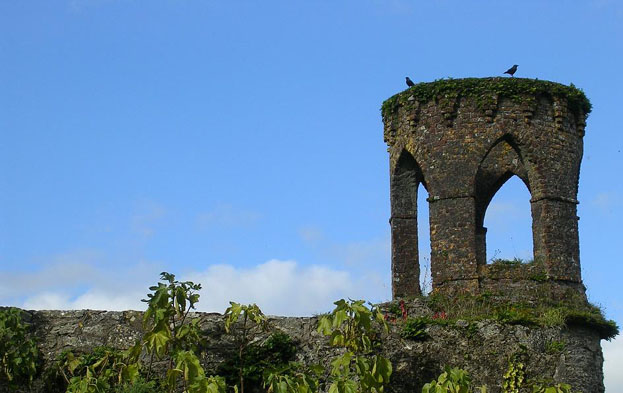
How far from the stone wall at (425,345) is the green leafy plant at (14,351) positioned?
512 mm

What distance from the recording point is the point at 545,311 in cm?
1880

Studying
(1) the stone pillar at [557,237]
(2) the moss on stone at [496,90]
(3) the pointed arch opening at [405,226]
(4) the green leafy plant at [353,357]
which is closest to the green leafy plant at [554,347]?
(1) the stone pillar at [557,237]

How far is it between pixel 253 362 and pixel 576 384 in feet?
14.6

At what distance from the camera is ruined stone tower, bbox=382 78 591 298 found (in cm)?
1989

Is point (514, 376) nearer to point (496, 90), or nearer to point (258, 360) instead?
point (258, 360)

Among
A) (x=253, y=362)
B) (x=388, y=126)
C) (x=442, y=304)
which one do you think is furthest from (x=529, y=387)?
(x=388, y=126)

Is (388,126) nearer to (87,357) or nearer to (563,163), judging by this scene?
(563,163)

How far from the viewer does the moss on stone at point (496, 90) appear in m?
20.3

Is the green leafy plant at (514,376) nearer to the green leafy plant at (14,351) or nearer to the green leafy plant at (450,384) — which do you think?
the green leafy plant at (450,384)

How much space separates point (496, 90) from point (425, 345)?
4.53 metres

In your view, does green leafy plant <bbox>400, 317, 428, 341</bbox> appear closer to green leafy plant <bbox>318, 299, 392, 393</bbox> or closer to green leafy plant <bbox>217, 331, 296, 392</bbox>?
green leafy plant <bbox>217, 331, 296, 392</bbox>

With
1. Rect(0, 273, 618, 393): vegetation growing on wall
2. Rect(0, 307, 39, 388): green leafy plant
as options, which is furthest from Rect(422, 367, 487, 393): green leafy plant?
Rect(0, 307, 39, 388): green leafy plant

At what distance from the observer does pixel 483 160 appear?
66.9 ft

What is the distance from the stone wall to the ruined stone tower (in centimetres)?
148
